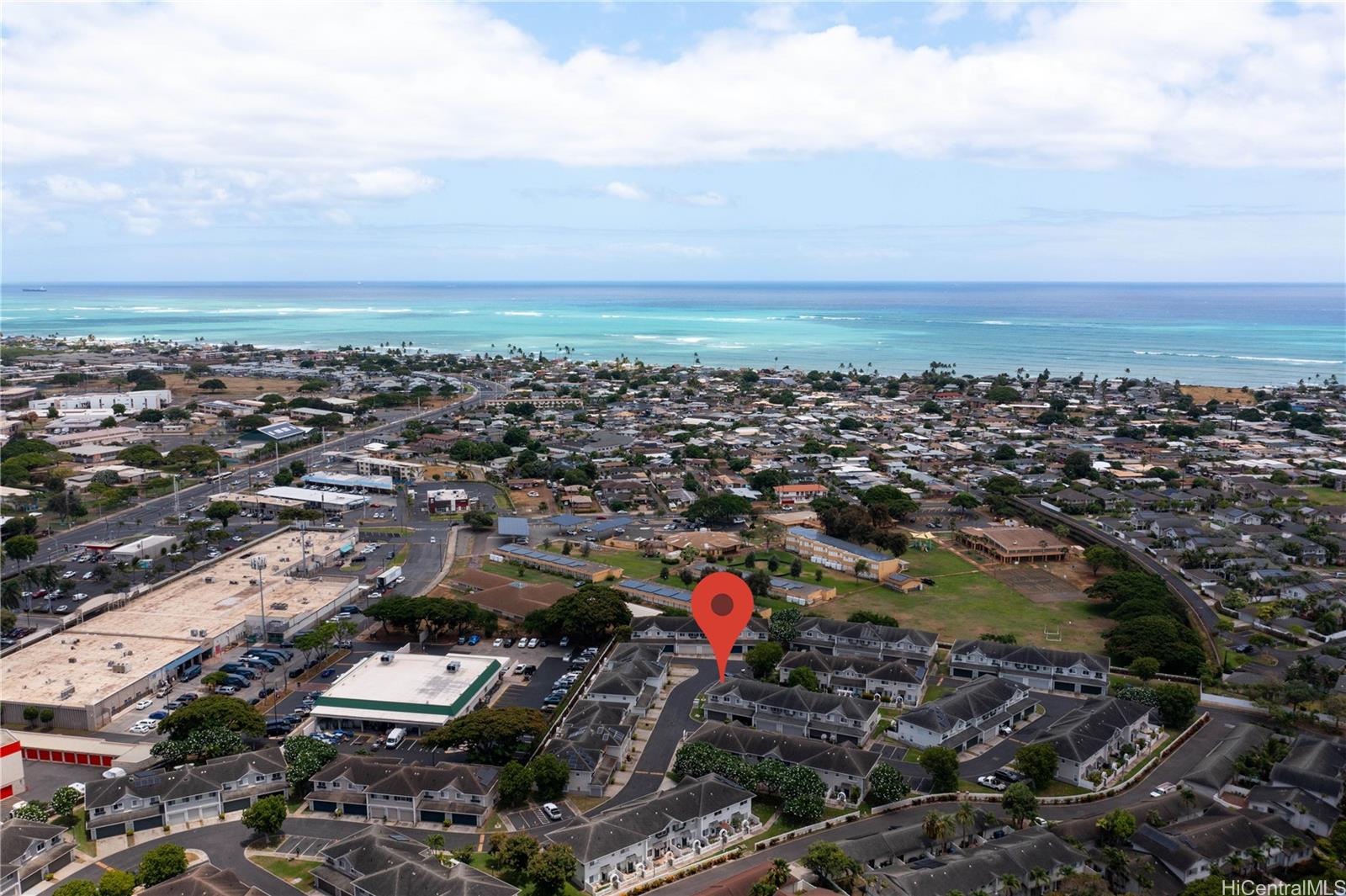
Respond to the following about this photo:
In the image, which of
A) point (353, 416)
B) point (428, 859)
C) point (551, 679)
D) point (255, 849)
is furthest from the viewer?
point (353, 416)

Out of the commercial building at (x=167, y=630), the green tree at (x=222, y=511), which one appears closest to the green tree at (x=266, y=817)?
the commercial building at (x=167, y=630)

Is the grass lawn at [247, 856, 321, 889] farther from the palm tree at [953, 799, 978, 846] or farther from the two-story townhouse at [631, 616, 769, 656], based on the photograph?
the palm tree at [953, 799, 978, 846]

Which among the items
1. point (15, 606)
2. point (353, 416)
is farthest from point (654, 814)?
point (353, 416)

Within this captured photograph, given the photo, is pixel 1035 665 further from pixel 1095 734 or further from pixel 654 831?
pixel 654 831

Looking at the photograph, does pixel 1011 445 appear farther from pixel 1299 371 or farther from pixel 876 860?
pixel 1299 371

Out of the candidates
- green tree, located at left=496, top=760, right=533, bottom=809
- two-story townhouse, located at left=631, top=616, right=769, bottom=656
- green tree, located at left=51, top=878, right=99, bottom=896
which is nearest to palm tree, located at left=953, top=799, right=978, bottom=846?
green tree, located at left=496, top=760, right=533, bottom=809

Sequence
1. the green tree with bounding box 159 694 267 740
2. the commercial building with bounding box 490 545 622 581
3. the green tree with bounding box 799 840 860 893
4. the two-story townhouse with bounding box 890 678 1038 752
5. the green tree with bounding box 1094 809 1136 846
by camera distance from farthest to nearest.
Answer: the commercial building with bounding box 490 545 622 581, the two-story townhouse with bounding box 890 678 1038 752, the green tree with bounding box 159 694 267 740, the green tree with bounding box 1094 809 1136 846, the green tree with bounding box 799 840 860 893
